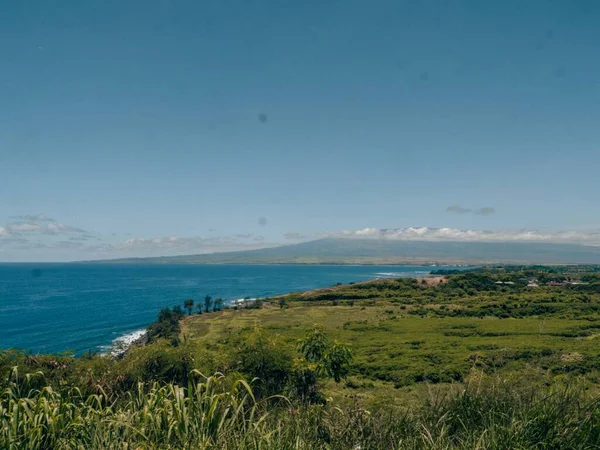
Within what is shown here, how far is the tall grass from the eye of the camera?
511cm

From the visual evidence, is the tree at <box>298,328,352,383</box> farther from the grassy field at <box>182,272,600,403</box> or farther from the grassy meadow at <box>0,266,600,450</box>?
the grassy field at <box>182,272,600,403</box>

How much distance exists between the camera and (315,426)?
6.04 meters

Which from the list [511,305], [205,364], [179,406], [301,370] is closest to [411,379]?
[301,370]

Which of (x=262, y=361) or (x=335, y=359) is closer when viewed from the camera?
(x=262, y=361)

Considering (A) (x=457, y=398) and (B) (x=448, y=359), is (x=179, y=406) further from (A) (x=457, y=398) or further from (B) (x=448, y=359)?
(B) (x=448, y=359)

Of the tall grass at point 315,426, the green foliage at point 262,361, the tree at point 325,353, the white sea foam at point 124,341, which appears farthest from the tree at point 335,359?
the white sea foam at point 124,341

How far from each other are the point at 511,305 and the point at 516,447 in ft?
240

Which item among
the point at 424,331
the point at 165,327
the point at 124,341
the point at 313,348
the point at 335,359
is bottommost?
the point at 124,341

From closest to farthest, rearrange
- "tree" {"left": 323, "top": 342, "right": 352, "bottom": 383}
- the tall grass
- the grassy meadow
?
the tall grass < the grassy meadow < "tree" {"left": 323, "top": 342, "right": 352, "bottom": 383}

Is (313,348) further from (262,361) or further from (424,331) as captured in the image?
(424,331)

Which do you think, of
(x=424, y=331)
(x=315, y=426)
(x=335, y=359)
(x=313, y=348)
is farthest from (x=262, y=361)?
(x=424, y=331)

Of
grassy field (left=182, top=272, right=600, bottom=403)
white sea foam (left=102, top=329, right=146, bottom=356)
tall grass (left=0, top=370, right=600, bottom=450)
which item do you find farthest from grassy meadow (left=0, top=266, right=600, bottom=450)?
white sea foam (left=102, top=329, right=146, bottom=356)

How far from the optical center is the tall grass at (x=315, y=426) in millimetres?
5105

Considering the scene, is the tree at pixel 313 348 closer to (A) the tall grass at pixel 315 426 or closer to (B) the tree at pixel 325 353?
(B) the tree at pixel 325 353
